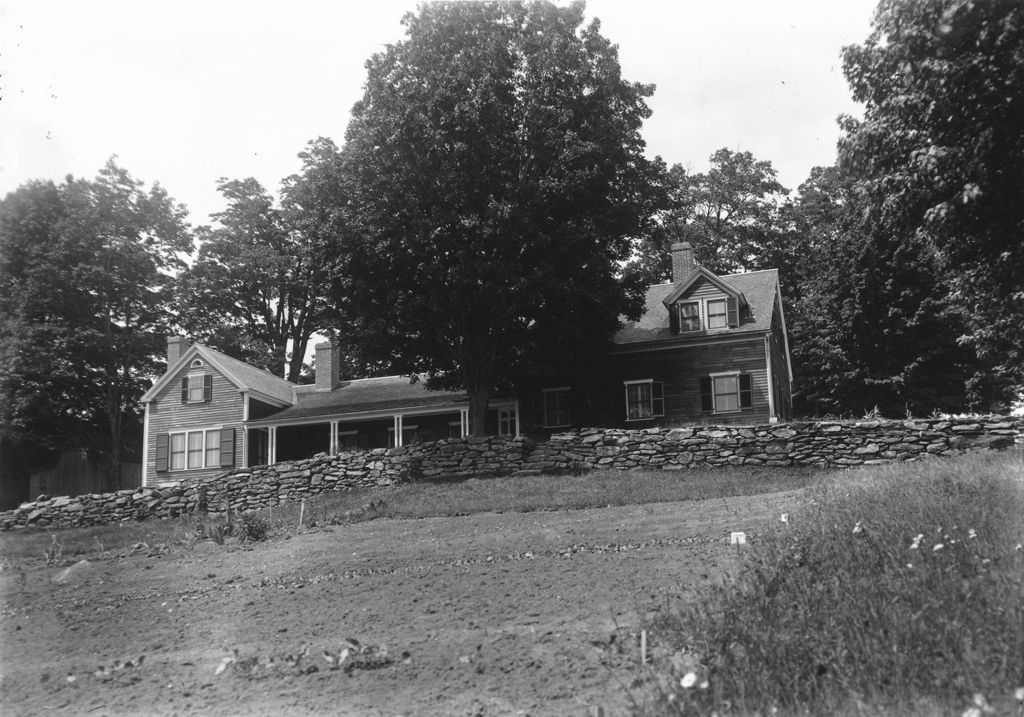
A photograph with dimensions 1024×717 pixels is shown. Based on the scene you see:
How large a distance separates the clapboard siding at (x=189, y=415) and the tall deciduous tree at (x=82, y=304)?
6376 millimetres

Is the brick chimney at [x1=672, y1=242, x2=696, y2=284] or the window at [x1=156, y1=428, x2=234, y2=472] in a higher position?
the brick chimney at [x1=672, y1=242, x2=696, y2=284]

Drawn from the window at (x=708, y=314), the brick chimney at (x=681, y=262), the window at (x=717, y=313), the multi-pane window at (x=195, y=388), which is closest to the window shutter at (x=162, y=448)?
the multi-pane window at (x=195, y=388)

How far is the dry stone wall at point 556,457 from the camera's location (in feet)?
78.8

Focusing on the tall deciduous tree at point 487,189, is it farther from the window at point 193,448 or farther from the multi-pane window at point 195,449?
the multi-pane window at point 195,449

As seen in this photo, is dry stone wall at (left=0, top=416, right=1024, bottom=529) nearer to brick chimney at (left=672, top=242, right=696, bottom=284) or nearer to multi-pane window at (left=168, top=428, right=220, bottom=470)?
multi-pane window at (left=168, top=428, right=220, bottom=470)

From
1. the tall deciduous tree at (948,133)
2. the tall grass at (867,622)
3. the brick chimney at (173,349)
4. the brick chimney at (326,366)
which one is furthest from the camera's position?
the brick chimney at (173,349)

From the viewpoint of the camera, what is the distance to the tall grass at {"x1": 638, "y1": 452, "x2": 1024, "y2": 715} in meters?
5.74

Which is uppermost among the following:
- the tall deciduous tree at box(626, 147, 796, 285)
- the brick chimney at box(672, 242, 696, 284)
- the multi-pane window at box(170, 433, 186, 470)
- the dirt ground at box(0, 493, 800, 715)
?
the tall deciduous tree at box(626, 147, 796, 285)

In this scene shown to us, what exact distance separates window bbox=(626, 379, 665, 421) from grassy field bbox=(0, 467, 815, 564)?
9.79 m

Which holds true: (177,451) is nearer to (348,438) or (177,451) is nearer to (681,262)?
(348,438)

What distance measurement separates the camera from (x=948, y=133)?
1449 cm

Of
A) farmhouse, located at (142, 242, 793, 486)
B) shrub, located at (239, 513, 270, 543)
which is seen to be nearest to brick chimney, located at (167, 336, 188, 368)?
farmhouse, located at (142, 242, 793, 486)

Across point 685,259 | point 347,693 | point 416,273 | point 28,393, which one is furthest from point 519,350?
point 28,393

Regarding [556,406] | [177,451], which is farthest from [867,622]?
[177,451]
